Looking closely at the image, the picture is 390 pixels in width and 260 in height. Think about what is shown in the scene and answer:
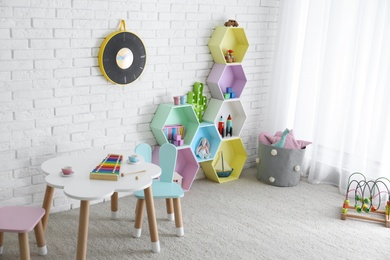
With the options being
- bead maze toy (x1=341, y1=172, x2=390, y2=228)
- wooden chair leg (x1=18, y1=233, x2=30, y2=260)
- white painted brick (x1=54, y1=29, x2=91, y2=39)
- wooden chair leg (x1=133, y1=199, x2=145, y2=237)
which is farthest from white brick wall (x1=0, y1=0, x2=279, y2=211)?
bead maze toy (x1=341, y1=172, x2=390, y2=228)

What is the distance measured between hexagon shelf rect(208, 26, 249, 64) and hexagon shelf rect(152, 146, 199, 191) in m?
0.80

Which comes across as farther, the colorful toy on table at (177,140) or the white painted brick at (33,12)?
the colorful toy on table at (177,140)

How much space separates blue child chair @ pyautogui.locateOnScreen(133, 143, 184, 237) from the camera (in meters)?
3.00

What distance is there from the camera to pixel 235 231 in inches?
126

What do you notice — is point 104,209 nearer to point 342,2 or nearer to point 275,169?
point 275,169

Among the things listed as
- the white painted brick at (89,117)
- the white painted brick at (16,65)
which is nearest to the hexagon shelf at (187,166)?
the white painted brick at (89,117)

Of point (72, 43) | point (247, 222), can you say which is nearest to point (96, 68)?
point (72, 43)

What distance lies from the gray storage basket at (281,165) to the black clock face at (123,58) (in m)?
1.29

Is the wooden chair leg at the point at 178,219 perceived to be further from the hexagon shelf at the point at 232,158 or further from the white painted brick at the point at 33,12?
the white painted brick at the point at 33,12

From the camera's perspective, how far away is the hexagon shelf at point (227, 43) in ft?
12.8

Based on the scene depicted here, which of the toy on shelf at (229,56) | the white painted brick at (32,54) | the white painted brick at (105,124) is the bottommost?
the white painted brick at (105,124)

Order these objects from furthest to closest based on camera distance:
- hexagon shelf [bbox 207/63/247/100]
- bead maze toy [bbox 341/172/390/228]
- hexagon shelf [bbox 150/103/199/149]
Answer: hexagon shelf [bbox 207/63/247/100] < hexagon shelf [bbox 150/103/199/149] < bead maze toy [bbox 341/172/390/228]

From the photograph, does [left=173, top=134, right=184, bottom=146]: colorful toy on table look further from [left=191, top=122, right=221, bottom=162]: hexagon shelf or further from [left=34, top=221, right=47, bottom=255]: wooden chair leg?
[left=34, top=221, right=47, bottom=255]: wooden chair leg

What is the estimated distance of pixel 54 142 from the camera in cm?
328
